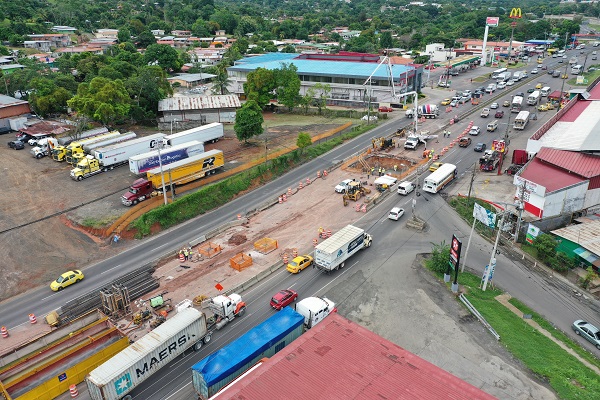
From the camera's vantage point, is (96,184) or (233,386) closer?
(233,386)

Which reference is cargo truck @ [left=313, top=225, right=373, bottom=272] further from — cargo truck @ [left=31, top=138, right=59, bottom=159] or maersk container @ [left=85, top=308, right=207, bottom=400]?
cargo truck @ [left=31, top=138, right=59, bottom=159]

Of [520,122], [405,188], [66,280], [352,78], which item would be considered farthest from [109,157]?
[520,122]

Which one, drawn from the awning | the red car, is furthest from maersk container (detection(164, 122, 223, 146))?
the awning

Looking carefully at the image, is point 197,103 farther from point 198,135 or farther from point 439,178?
point 439,178

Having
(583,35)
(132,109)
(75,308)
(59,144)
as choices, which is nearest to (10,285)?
(75,308)

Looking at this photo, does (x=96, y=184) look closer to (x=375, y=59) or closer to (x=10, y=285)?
(x=10, y=285)

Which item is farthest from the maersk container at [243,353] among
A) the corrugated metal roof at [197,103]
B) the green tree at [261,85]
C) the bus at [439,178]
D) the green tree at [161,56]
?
the green tree at [161,56]
